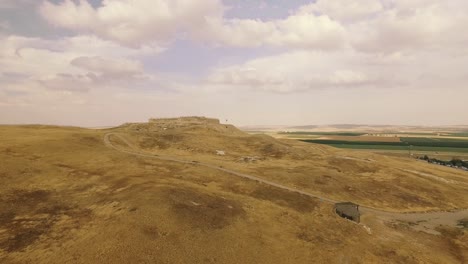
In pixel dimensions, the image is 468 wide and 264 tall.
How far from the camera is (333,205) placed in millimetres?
55500

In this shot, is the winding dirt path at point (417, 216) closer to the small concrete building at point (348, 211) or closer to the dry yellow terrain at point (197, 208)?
the dry yellow terrain at point (197, 208)

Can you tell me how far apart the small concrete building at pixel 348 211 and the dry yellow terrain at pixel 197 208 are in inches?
56.0

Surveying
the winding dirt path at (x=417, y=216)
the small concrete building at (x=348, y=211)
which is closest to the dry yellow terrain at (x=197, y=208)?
the winding dirt path at (x=417, y=216)

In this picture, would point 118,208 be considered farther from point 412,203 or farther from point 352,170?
point 352,170

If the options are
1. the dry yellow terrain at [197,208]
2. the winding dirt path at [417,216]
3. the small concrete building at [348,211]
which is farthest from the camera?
the winding dirt path at [417,216]

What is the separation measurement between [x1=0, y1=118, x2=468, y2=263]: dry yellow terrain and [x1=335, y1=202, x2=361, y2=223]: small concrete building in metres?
1.42

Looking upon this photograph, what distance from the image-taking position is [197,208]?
143ft

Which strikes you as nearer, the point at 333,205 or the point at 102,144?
the point at 333,205

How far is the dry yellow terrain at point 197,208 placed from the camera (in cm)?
3497

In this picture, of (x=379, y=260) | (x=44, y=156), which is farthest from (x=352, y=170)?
(x=44, y=156)

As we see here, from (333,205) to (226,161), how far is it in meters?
33.0

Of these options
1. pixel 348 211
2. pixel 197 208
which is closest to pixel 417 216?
pixel 348 211

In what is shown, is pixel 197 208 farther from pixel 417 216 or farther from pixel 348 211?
pixel 417 216

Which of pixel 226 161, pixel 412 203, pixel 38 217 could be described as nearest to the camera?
pixel 38 217
